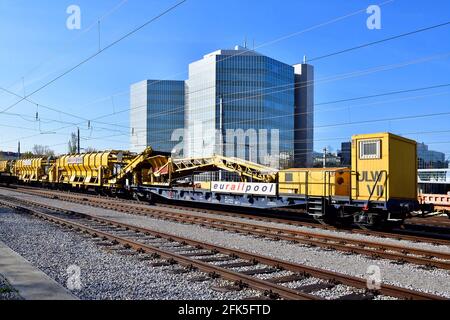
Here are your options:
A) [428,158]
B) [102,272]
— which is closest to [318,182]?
Result: [102,272]

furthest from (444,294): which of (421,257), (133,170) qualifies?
(133,170)

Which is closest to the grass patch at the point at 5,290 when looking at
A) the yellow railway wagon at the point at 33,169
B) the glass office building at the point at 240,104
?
the yellow railway wagon at the point at 33,169

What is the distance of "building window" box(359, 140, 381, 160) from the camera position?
1451 centimetres

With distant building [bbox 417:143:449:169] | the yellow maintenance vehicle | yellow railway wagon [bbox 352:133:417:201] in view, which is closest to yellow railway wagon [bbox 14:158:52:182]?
the yellow maintenance vehicle

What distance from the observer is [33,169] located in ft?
152

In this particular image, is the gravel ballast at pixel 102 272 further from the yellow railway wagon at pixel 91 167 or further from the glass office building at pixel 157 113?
the glass office building at pixel 157 113

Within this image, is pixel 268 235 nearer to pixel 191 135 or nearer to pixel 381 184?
pixel 381 184

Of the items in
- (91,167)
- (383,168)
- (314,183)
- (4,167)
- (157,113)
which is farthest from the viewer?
(157,113)

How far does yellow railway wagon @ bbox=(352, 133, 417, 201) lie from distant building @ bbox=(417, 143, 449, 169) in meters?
64.7

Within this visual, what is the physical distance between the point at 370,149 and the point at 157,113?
8948 cm

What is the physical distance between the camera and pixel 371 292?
6727mm

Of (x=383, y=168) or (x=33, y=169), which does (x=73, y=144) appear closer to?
(x=33, y=169)

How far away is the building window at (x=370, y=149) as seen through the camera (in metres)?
14.5

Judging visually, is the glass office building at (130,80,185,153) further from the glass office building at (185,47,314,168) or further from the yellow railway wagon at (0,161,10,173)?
the yellow railway wagon at (0,161,10,173)
